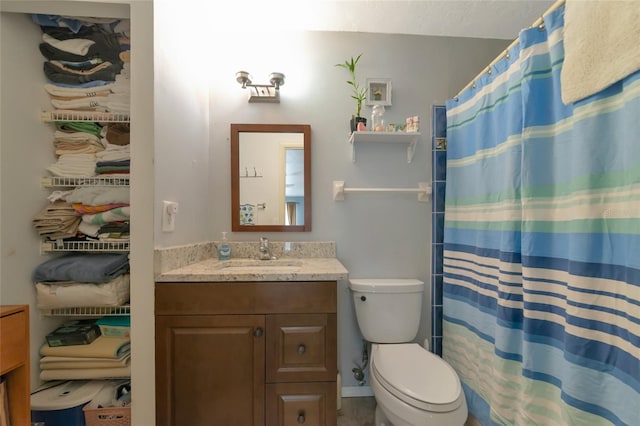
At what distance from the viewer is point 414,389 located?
111 cm

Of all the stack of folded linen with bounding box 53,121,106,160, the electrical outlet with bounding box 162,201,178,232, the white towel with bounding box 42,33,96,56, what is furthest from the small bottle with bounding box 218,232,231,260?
the white towel with bounding box 42,33,96,56

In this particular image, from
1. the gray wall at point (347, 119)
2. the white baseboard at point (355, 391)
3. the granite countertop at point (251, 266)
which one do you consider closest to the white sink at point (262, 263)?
the granite countertop at point (251, 266)

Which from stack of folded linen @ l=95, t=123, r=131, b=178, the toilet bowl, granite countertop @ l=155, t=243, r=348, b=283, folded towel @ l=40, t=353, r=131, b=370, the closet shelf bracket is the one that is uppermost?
stack of folded linen @ l=95, t=123, r=131, b=178

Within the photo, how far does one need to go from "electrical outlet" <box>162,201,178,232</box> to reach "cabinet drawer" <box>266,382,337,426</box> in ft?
2.73

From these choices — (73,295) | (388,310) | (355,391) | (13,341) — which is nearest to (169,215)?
(73,295)

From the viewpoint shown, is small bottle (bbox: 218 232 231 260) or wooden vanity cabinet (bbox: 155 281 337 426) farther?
small bottle (bbox: 218 232 231 260)

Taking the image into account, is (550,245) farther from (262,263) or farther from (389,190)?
(262,263)

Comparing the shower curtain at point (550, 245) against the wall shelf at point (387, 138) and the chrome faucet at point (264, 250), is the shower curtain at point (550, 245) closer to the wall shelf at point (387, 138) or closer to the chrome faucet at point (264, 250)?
the wall shelf at point (387, 138)

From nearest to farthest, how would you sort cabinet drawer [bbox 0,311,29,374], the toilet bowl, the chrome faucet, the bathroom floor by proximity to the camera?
cabinet drawer [bbox 0,311,29,374], the toilet bowl, the bathroom floor, the chrome faucet

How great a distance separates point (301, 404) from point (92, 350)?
37.8 inches

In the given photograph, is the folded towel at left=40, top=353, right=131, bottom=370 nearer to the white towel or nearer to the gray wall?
the gray wall

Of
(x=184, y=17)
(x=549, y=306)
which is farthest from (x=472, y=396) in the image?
(x=184, y=17)

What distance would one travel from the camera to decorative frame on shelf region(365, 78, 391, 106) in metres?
1.68

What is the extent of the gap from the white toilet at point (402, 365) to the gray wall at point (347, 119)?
0.18m
